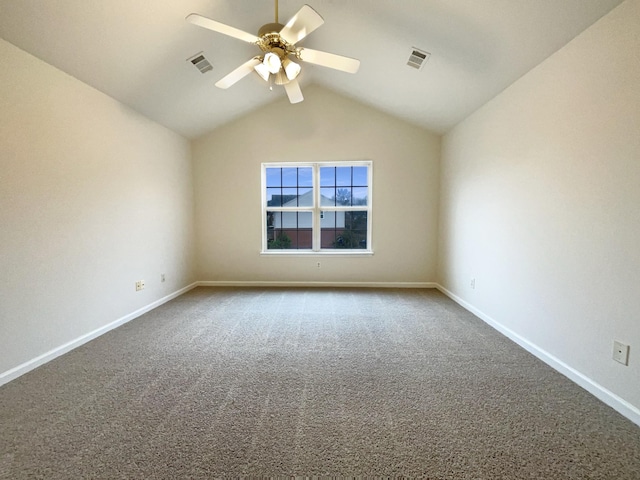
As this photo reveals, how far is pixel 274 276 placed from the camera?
445 centimetres

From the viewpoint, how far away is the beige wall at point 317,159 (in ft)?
13.9

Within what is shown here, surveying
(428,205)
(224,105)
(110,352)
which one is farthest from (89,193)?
(428,205)

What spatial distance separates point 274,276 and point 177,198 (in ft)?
6.06

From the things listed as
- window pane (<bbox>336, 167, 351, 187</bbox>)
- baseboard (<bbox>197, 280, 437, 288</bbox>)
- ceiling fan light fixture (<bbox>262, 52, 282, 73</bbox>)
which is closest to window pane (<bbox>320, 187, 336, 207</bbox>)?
window pane (<bbox>336, 167, 351, 187</bbox>)

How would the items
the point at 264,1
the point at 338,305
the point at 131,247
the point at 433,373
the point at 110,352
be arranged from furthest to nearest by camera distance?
the point at 338,305 → the point at 131,247 → the point at 264,1 → the point at 110,352 → the point at 433,373

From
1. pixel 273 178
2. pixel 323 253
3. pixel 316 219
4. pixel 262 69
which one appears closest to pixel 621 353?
pixel 262 69

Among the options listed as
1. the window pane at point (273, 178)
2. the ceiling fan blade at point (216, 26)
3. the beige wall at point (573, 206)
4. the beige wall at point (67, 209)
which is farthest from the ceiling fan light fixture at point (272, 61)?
the window pane at point (273, 178)

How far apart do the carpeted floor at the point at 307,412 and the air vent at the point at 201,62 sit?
2702mm

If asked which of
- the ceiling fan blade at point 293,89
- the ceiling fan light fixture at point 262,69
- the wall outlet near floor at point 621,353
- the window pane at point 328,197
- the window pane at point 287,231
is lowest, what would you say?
the wall outlet near floor at point 621,353

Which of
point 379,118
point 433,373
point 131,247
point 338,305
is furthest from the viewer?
point 379,118

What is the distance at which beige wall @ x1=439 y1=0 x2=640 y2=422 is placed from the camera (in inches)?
59.9

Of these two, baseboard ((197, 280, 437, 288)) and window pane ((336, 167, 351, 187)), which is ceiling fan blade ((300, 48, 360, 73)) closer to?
window pane ((336, 167, 351, 187))

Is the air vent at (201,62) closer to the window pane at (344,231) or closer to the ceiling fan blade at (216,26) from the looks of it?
the ceiling fan blade at (216,26)

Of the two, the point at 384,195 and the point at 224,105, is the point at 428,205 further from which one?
the point at 224,105
